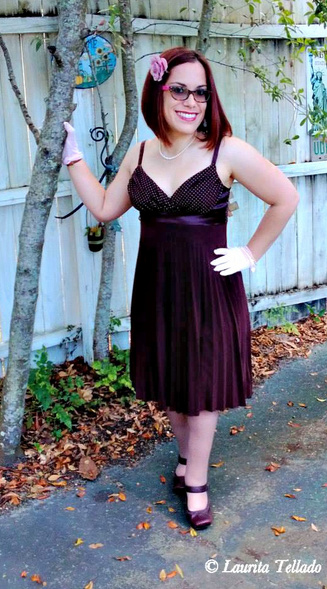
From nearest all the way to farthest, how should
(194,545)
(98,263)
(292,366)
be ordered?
(194,545) < (98,263) < (292,366)

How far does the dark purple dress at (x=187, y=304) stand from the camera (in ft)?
9.90

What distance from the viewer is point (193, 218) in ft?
9.88

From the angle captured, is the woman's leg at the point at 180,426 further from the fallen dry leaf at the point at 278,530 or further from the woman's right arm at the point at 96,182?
the woman's right arm at the point at 96,182

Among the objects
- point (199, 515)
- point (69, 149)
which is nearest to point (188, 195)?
point (69, 149)

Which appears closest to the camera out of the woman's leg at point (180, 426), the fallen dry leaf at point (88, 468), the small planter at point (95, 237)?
the woman's leg at point (180, 426)

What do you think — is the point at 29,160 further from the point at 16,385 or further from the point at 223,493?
the point at 223,493

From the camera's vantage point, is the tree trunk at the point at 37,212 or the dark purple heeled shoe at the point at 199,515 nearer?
the dark purple heeled shoe at the point at 199,515

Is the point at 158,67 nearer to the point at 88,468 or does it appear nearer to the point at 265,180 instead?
the point at 265,180

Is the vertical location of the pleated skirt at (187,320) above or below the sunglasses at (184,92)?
below

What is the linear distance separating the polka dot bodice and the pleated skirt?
0.14 feet

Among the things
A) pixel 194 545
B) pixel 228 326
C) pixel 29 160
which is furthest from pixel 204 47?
pixel 194 545

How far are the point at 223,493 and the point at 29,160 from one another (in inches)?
86.4

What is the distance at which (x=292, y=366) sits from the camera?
5117 millimetres

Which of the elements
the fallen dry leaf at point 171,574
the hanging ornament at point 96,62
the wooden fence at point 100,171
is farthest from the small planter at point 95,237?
the fallen dry leaf at point 171,574
